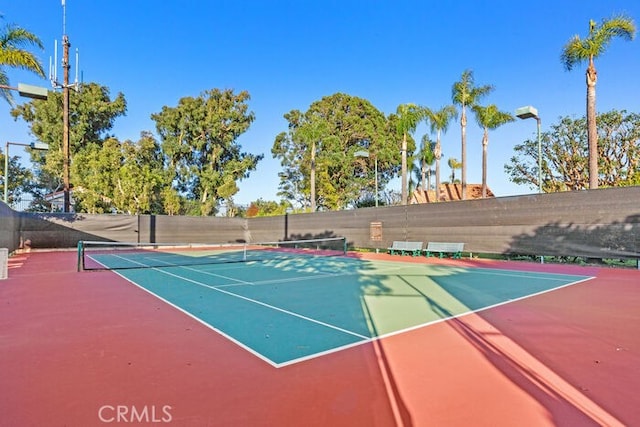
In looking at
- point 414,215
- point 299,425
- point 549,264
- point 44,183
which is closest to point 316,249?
point 414,215

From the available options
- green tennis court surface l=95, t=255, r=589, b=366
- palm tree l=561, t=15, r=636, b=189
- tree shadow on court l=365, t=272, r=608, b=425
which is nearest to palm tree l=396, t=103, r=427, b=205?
palm tree l=561, t=15, r=636, b=189

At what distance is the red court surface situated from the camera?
2334 millimetres

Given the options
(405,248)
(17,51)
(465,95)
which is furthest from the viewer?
(465,95)

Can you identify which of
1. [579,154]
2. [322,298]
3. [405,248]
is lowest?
[322,298]

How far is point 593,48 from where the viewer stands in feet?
42.0

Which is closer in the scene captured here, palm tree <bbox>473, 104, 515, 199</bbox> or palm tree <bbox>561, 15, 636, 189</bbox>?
palm tree <bbox>561, 15, 636, 189</bbox>

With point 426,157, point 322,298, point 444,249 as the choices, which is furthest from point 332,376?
point 426,157

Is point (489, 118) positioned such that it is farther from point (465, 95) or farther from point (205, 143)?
point (205, 143)

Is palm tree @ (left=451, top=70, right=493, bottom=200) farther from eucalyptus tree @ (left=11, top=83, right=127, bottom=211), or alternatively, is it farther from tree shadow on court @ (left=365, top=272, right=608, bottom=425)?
eucalyptus tree @ (left=11, top=83, right=127, bottom=211)

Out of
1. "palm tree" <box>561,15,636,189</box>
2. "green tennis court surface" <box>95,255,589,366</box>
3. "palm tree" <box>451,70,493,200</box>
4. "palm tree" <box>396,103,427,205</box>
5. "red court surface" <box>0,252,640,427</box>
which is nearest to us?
"red court surface" <box>0,252,640,427</box>

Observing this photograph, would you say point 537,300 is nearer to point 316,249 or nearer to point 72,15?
point 316,249

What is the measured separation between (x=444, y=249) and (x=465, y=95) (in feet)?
42.0

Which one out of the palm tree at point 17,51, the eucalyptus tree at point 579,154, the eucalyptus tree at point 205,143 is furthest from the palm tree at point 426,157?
the palm tree at point 17,51

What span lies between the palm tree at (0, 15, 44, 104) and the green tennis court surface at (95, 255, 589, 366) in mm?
6251
